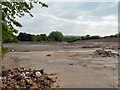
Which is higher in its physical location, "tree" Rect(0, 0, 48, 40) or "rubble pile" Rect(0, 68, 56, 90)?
"tree" Rect(0, 0, 48, 40)

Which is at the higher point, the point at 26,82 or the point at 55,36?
the point at 55,36

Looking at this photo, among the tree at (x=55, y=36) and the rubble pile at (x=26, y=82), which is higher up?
the tree at (x=55, y=36)

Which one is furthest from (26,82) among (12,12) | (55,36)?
(55,36)

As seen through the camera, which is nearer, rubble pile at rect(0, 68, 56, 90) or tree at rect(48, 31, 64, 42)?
rubble pile at rect(0, 68, 56, 90)

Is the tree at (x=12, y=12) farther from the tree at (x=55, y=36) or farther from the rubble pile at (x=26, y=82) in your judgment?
the tree at (x=55, y=36)

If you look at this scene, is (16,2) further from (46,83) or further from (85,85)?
(85,85)

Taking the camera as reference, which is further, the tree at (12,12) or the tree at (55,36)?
the tree at (55,36)

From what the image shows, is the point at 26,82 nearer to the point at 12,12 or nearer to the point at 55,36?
the point at 12,12

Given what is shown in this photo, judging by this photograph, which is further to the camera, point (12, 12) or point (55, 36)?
point (55, 36)

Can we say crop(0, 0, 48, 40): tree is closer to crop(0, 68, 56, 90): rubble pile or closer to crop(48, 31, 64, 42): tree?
crop(0, 68, 56, 90): rubble pile

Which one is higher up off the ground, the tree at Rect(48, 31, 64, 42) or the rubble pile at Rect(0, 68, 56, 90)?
the tree at Rect(48, 31, 64, 42)

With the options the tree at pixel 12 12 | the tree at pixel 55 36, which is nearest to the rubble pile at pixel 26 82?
the tree at pixel 12 12

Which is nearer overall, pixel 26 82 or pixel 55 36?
pixel 26 82

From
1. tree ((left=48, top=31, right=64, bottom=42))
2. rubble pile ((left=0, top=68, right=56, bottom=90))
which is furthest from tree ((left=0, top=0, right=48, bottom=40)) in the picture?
tree ((left=48, top=31, right=64, bottom=42))
